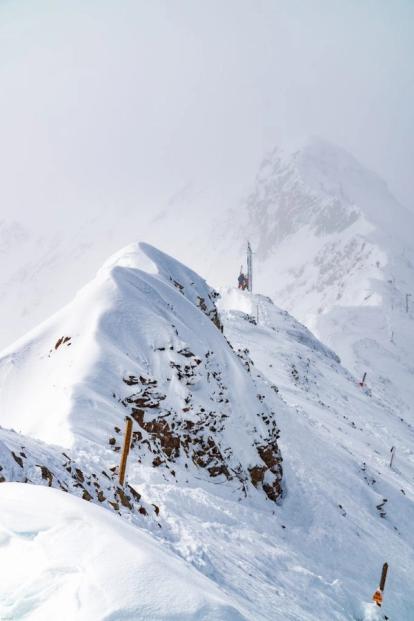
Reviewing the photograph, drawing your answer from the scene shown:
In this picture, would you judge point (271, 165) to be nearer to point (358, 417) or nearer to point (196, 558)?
point (358, 417)

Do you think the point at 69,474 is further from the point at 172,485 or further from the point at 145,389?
the point at 145,389

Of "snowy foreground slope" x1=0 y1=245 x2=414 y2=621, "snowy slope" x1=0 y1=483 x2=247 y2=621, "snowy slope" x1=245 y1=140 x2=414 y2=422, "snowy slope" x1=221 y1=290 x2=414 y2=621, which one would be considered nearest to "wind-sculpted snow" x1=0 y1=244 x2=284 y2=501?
"snowy foreground slope" x1=0 y1=245 x2=414 y2=621

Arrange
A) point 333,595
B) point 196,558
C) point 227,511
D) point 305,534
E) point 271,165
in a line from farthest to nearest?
1. point 271,165
2. point 305,534
3. point 227,511
4. point 333,595
5. point 196,558

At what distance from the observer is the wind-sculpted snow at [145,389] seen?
12.5 metres

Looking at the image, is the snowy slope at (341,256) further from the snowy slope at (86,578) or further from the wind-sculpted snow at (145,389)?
the snowy slope at (86,578)

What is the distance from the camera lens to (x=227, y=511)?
11.8 metres

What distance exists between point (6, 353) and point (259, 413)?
8.12 m

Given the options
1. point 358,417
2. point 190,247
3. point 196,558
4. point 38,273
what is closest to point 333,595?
point 196,558

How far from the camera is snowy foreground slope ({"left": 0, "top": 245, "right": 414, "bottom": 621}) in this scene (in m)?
3.95

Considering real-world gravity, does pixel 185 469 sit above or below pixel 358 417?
below

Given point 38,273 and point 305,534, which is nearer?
point 305,534

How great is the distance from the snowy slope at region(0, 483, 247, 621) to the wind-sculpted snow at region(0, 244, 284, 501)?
645 cm

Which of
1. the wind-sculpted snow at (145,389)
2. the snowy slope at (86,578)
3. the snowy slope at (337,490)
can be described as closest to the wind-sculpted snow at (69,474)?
the wind-sculpted snow at (145,389)

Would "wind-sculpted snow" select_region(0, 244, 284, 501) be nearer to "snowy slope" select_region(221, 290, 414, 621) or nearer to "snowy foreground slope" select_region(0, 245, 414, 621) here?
"snowy foreground slope" select_region(0, 245, 414, 621)
